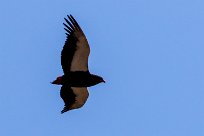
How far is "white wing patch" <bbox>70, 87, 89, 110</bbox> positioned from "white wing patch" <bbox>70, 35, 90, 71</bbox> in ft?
4.34

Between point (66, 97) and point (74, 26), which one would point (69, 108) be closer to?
point (66, 97)

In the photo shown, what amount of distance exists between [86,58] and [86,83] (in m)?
1.03

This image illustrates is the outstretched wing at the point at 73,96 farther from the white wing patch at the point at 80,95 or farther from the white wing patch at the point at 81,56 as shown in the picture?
the white wing patch at the point at 81,56

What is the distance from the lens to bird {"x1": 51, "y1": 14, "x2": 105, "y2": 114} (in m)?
46.6

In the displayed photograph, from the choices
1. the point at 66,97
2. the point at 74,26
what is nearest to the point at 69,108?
the point at 66,97

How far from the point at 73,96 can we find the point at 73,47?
99.6 inches

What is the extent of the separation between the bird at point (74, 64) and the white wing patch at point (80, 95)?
19cm

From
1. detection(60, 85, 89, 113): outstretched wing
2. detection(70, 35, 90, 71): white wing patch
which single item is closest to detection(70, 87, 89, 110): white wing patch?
detection(60, 85, 89, 113): outstretched wing

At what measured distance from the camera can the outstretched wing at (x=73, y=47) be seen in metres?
46.6

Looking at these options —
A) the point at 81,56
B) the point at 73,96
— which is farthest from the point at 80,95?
the point at 81,56

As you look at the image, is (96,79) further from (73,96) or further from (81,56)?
(73,96)

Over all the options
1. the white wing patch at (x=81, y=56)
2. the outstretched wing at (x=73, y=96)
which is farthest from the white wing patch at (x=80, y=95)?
the white wing patch at (x=81, y=56)

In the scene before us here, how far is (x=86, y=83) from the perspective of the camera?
154 feet

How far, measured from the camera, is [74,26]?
4662 centimetres
